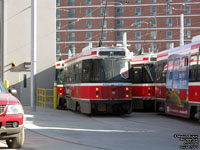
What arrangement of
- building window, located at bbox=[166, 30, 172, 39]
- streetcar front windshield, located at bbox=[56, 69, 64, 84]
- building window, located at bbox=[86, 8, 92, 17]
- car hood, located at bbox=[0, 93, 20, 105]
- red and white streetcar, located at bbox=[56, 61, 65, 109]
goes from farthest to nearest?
building window, located at bbox=[86, 8, 92, 17]
building window, located at bbox=[166, 30, 172, 39]
streetcar front windshield, located at bbox=[56, 69, 64, 84]
red and white streetcar, located at bbox=[56, 61, 65, 109]
car hood, located at bbox=[0, 93, 20, 105]

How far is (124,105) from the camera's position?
65.9 feet

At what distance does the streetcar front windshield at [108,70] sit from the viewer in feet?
64.4

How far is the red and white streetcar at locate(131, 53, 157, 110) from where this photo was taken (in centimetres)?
2414

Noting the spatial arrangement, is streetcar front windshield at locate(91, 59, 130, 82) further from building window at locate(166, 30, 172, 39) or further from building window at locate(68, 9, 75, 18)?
building window at locate(68, 9, 75, 18)

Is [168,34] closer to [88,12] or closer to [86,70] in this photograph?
[88,12]

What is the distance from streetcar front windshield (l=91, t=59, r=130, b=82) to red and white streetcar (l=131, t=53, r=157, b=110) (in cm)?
457

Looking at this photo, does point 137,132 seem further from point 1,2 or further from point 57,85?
point 1,2

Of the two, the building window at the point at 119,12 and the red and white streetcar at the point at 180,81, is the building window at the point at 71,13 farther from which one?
the red and white streetcar at the point at 180,81

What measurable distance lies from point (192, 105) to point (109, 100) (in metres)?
4.40

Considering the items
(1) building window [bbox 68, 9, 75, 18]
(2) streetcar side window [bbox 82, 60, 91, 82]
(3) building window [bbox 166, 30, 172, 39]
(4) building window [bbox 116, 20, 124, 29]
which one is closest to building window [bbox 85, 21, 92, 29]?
(1) building window [bbox 68, 9, 75, 18]

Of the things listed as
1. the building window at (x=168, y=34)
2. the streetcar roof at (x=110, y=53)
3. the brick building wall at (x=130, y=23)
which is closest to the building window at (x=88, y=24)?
the brick building wall at (x=130, y=23)

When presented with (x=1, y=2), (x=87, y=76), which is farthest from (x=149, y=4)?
(x=87, y=76)

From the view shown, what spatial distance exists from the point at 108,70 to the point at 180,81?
346 cm

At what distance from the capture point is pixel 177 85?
18.2m
